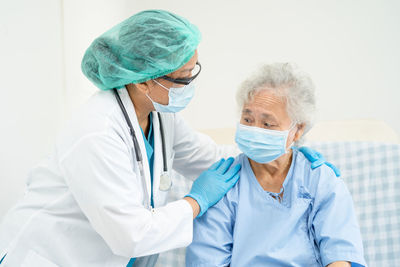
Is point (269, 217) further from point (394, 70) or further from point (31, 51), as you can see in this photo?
point (394, 70)

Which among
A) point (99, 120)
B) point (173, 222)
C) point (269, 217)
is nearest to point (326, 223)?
point (269, 217)

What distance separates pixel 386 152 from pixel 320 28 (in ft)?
3.42

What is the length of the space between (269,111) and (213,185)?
1.12 ft

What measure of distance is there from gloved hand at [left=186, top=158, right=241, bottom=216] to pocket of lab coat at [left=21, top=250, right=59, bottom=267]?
0.52m

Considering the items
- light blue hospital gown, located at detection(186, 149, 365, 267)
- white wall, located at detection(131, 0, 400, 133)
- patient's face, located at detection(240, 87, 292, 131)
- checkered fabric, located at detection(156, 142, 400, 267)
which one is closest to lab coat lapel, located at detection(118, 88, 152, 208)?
light blue hospital gown, located at detection(186, 149, 365, 267)

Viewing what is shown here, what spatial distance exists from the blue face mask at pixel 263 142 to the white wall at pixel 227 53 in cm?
85

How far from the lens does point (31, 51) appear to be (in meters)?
1.84

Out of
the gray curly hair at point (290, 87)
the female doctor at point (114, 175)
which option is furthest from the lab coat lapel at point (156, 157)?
the gray curly hair at point (290, 87)

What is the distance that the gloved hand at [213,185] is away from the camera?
4.58 ft

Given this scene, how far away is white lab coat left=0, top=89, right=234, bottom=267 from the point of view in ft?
3.67

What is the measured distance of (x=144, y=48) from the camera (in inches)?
47.8

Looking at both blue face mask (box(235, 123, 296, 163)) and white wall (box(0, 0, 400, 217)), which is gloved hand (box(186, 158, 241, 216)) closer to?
blue face mask (box(235, 123, 296, 163))

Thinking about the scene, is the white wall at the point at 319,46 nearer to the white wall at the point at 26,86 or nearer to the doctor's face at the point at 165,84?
Result: the white wall at the point at 26,86

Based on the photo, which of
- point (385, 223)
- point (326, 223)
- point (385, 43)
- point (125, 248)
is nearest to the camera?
point (125, 248)
